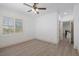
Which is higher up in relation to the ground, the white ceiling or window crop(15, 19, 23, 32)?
the white ceiling

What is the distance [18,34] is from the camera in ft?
4.91

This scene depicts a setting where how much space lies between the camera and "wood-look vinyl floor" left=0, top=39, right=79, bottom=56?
1.35m

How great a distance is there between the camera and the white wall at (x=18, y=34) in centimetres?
135

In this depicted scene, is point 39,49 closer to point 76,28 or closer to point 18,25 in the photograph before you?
point 18,25

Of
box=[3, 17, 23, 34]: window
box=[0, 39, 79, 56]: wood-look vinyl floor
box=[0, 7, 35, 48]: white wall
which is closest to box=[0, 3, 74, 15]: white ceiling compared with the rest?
box=[0, 7, 35, 48]: white wall

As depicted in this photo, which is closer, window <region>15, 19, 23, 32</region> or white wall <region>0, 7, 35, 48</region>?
white wall <region>0, 7, 35, 48</region>

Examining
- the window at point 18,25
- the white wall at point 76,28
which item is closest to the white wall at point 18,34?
the window at point 18,25

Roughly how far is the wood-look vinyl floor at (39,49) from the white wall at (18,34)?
3.6 inches

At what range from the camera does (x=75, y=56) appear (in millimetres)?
1278

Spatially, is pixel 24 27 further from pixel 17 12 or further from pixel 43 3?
pixel 43 3

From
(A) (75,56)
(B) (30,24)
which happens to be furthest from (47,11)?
(A) (75,56)

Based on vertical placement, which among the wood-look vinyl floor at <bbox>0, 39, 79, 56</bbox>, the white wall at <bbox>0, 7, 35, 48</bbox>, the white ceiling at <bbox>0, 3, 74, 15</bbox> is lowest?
the wood-look vinyl floor at <bbox>0, 39, 79, 56</bbox>

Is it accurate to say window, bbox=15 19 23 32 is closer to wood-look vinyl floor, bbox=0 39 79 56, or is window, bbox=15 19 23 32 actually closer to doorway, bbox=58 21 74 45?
wood-look vinyl floor, bbox=0 39 79 56

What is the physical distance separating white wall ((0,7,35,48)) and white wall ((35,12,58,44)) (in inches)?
5.2
